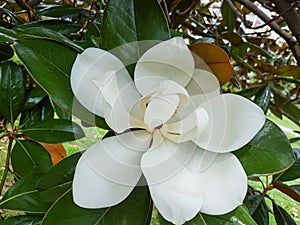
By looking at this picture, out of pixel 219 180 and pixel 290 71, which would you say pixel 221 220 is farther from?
pixel 290 71

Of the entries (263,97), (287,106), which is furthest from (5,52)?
(287,106)

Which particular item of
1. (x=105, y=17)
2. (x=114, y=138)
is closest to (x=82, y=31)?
(x=105, y=17)

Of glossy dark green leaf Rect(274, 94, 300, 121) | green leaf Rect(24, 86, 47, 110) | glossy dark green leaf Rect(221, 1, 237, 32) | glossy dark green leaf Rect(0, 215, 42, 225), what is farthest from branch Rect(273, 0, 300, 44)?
glossy dark green leaf Rect(0, 215, 42, 225)

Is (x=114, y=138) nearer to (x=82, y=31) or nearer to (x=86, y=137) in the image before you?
(x=86, y=137)

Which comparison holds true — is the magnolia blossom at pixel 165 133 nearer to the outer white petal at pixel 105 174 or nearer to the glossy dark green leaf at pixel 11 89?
the outer white petal at pixel 105 174

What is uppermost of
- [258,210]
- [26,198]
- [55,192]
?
[55,192]

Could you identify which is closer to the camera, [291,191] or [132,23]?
[132,23]

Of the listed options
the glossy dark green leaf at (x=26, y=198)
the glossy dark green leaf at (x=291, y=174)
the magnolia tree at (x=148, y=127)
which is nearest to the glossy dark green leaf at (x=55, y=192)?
the magnolia tree at (x=148, y=127)
